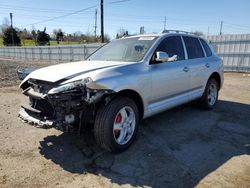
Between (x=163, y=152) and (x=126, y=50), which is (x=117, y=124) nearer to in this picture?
(x=163, y=152)

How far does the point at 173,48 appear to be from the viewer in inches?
204

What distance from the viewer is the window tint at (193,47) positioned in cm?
563

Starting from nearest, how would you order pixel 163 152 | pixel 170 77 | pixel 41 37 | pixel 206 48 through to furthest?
pixel 163 152, pixel 170 77, pixel 206 48, pixel 41 37

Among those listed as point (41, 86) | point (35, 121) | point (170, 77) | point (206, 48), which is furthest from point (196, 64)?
point (35, 121)

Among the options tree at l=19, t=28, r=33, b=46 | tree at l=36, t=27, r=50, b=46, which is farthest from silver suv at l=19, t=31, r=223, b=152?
tree at l=19, t=28, r=33, b=46

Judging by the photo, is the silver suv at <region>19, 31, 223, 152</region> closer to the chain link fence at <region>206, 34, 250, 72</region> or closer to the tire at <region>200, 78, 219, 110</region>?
the tire at <region>200, 78, 219, 110</region>

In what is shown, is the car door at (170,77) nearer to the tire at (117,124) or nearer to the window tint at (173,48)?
the window tint at (173,48)

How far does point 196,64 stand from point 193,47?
456 mm

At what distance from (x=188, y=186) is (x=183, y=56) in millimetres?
3028

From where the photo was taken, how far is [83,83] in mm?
3412


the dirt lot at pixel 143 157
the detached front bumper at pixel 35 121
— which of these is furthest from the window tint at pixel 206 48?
the detached front bumper at pixel 35 121

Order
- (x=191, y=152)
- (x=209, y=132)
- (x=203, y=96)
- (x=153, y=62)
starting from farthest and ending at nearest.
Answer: (x=203, y=96)
(x=209, y=132)
(x=153, y=62)
(x=191, y=152)

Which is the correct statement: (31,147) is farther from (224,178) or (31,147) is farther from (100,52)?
(224,178)

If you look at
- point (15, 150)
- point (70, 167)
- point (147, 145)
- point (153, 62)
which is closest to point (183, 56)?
point (153, 62)
